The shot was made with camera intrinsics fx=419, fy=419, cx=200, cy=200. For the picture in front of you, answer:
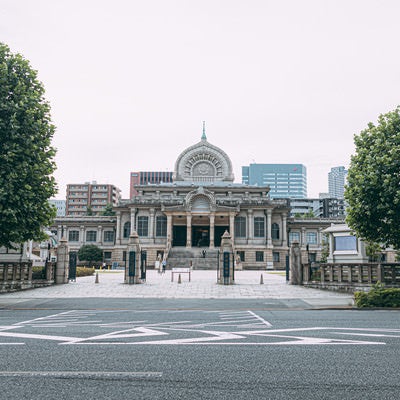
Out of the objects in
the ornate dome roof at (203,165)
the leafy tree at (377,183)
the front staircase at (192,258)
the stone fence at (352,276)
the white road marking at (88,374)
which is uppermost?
the ornate dome roof at (203,165)

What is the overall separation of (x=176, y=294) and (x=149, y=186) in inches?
2121

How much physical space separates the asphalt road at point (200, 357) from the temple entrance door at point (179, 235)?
57280 millimetres

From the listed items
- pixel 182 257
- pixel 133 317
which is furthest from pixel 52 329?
pixel 182 257

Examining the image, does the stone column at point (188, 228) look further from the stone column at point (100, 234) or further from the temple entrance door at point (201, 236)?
the stone column at point (100, 234)

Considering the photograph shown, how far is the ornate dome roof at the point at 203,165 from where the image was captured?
80375 millimetres

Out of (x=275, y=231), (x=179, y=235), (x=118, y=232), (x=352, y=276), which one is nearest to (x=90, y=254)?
(x=118, y=232)

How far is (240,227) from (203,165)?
58.4 ft

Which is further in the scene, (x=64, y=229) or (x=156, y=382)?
(x=64, y=229)

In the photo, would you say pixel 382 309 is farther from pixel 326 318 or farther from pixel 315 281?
pixel 315 281

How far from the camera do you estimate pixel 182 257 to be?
61.3m

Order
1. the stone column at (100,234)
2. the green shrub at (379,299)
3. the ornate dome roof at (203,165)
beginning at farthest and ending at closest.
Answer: the ornate dome roof at (203,165) → the stone column at (100,234) → the green shrub at (379,299)

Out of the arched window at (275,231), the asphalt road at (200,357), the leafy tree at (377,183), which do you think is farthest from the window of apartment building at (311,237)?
the asphalt road at (200,357)

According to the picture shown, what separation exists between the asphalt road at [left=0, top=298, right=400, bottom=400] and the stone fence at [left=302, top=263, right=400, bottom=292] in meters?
9.77

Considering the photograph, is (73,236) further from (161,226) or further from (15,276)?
(15,276)
